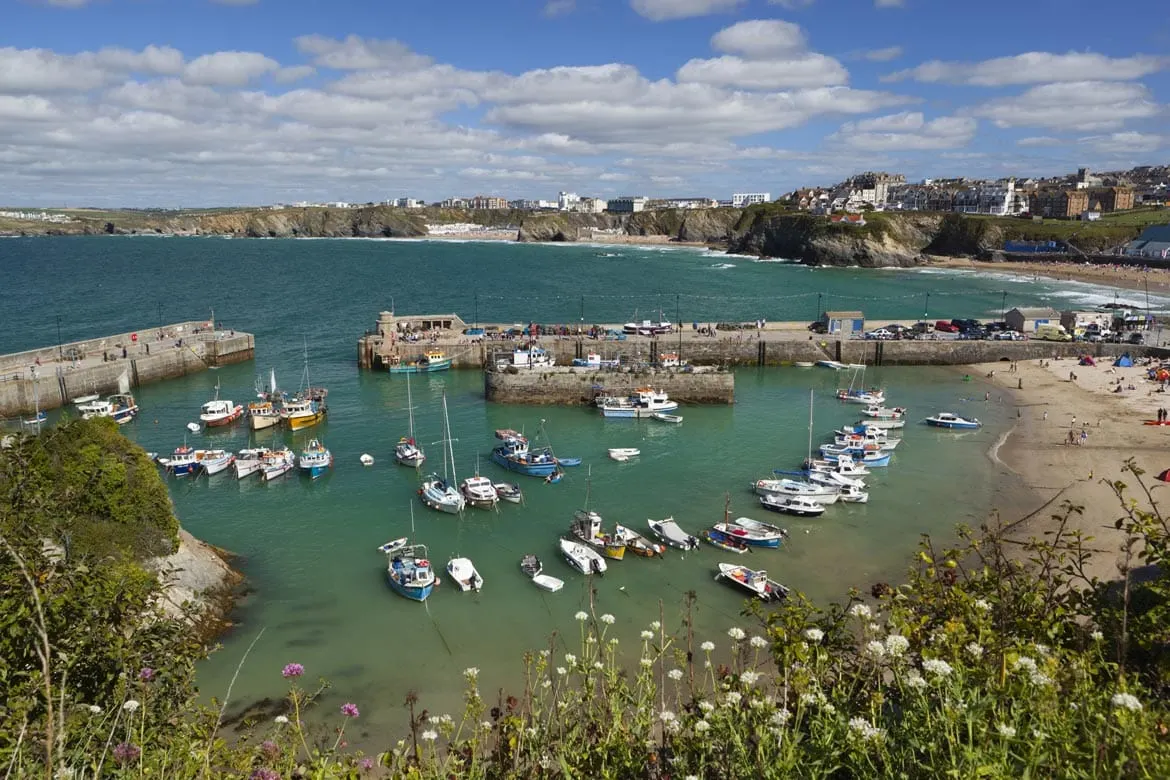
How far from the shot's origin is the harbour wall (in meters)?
43.1

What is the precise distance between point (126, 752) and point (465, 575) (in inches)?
658

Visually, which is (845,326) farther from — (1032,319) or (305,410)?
(305,410)

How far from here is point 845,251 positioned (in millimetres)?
127062

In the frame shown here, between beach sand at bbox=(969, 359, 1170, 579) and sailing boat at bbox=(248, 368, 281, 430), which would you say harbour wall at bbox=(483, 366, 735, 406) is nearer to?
sailing boat at bbox=(248, 368, 281, 430)

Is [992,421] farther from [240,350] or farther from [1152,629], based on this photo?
[240,350]

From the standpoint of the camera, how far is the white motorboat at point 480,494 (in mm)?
27344

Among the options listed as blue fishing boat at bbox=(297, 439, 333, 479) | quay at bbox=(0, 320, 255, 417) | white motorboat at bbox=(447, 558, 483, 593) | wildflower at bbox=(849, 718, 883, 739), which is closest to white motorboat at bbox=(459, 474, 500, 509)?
white motorboat at bbox=(447, 558, 483, 593)

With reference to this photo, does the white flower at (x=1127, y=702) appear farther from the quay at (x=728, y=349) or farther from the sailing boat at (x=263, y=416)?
the quay at (x=728, y=349)

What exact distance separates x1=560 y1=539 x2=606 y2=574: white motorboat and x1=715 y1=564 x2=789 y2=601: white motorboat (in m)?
3.54

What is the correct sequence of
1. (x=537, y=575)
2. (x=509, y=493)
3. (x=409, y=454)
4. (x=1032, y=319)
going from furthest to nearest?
1. (x=1032, y=319)
2. (x=409, y=454)
3. (x=509, y=493)
4. (x=537, y=575)

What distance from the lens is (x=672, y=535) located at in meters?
24.0

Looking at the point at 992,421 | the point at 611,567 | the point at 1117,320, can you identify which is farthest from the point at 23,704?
the point at 1117,320

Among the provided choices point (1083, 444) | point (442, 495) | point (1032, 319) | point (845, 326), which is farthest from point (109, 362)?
point (1032, 319)

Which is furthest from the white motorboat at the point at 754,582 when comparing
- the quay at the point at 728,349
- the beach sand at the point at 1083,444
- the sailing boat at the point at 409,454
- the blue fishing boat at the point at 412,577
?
the quay at the point at 728,349
